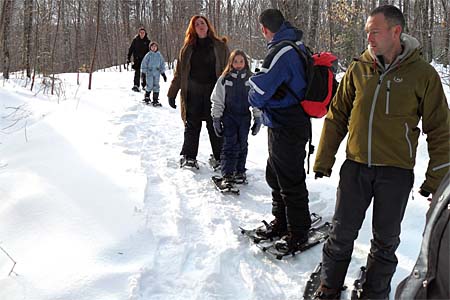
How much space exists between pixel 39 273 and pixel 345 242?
221cm

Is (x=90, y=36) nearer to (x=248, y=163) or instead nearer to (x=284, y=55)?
(x=248, y=163)

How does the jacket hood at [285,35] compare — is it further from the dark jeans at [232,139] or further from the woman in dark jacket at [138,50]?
the woman in dark jacket at [138,50]

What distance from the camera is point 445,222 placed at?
1.27 m

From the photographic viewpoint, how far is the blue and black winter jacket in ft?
10.7

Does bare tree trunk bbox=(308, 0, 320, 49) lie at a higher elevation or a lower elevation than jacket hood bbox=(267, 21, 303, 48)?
higher

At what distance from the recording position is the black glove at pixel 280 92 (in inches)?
132

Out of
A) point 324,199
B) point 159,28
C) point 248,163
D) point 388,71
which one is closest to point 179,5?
point 159,28

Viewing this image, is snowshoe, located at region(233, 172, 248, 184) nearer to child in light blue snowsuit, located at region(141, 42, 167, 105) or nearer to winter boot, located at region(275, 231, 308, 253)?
winter boot, located at region(275, 231, 308, 253)

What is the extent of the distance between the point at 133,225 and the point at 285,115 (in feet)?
5.98

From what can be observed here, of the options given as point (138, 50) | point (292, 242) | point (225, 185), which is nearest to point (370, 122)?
point (292, 242)

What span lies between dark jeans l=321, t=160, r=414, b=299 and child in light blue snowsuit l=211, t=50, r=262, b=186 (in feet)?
7.94

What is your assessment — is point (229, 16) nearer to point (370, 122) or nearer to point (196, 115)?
point (196, 115)

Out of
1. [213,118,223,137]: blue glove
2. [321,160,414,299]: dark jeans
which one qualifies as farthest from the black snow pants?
[321,160,414,299]: dark jeans

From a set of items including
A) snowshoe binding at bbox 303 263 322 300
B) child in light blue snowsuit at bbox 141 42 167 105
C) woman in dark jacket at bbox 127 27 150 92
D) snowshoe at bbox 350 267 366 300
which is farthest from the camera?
woman in dark jacket at bbox 127 27 150 92
